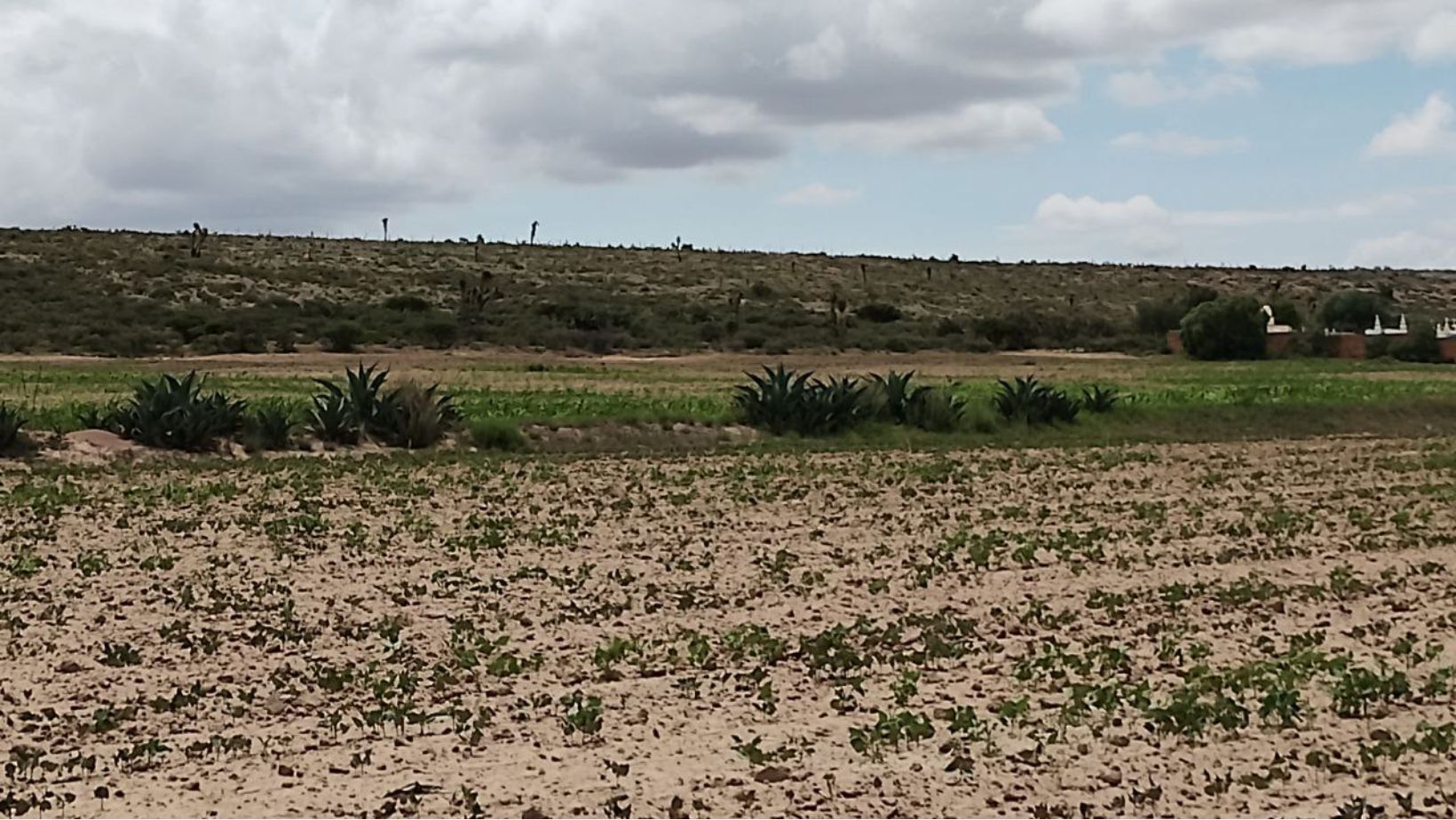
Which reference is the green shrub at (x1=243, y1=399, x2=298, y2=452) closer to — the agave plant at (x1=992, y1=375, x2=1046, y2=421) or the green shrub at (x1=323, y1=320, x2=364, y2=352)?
the agave plant at (x1=992, y1=375, x2=1046, y2=421)

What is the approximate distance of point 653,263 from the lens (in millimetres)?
93688

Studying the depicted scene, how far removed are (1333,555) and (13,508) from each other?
13.0 metres

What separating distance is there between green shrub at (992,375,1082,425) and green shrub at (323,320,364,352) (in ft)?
95.2

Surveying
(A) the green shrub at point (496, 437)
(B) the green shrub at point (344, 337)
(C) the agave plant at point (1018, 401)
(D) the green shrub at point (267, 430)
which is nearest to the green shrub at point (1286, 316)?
(B) the green shrub at point (344, 337)

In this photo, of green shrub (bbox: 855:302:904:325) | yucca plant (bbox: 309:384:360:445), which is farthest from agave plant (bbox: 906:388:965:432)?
green shrub (bbox: 855:302:904:325)

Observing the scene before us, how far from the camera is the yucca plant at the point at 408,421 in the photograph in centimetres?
2747

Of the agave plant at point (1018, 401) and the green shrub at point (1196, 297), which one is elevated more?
the green shrub at point (1196, 297)

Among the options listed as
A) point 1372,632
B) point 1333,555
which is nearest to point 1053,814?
point 1372,632

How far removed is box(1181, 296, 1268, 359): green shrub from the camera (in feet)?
203

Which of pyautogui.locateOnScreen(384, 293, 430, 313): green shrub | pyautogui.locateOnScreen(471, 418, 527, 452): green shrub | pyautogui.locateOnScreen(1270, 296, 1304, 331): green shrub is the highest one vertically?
pyautogui.locateOnScreen(384, 293, 430, 313): green shrub

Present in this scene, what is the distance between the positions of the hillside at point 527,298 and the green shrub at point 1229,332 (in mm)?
7940

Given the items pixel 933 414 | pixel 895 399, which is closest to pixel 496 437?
pixel 895 399

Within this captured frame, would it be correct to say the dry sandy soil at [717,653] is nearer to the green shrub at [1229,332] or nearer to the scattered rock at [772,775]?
the scattered rock at [772,775]

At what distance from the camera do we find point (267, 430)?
86.1 feet
